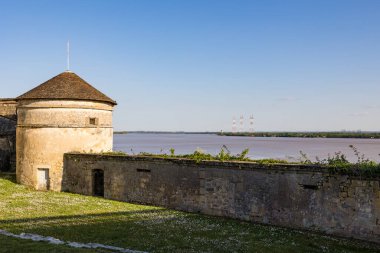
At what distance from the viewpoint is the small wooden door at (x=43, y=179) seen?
21.0 m

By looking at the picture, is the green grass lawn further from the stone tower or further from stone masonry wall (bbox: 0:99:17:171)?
stone masonry wall (bbox: 0:99:17:171)

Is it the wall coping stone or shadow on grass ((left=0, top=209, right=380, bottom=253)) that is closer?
shadow on grass ((left=0, top=209, right=380, bottom=253))

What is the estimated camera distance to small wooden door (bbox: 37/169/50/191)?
21031 millimetres

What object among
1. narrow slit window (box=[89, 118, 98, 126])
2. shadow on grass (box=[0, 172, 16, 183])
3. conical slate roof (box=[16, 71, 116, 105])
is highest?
conical slate roof (box=[16, 71, 116, 105])

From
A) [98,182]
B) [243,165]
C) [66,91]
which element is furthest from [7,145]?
[243,165]

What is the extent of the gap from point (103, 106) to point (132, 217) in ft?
30.4

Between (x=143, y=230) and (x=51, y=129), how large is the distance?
10834 millimetres

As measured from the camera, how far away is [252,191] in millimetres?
15180

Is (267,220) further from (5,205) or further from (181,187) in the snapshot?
(5,205)

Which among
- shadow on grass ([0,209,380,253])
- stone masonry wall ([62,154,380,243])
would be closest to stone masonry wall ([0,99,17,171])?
stone masonry wall ([62,154,380,243])

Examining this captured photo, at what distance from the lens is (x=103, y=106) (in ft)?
73.7

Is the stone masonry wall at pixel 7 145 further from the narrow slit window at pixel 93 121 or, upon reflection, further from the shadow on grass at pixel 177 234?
the shadow on grass at pixel 177 234

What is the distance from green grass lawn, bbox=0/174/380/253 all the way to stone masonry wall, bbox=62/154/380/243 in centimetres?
58

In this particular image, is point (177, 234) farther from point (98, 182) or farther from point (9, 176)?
point (9, 176)
